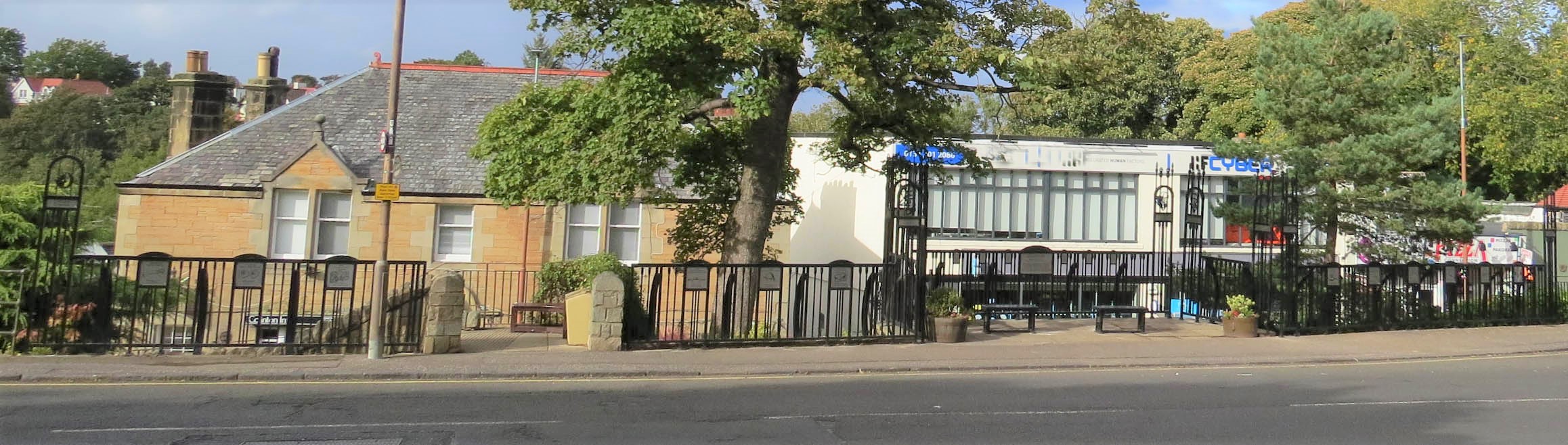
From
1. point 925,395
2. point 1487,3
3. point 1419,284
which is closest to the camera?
point 925,395

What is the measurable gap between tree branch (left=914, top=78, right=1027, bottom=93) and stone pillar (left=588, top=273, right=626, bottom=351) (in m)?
4.61

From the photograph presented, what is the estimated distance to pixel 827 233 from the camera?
2973 cm

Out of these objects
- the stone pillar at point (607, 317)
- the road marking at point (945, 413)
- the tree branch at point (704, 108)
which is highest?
the tree branch at point (704, 108)

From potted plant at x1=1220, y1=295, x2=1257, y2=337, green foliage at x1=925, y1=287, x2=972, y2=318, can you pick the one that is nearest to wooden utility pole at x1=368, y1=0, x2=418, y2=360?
green foliage at x1=925, y1=287, x2=972, y2=318

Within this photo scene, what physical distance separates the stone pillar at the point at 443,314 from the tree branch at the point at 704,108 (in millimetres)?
3597

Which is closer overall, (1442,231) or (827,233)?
(1442,231)

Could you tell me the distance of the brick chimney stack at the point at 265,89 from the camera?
27000 millimetres

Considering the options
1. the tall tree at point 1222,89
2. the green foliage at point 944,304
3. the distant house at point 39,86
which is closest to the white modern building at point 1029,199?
the tall tree at point 1222,89

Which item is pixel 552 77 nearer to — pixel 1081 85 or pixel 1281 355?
pixel 1081 85

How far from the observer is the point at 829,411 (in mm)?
9945

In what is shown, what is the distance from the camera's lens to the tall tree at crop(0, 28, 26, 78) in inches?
4286

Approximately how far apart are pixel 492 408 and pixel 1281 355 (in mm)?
10190

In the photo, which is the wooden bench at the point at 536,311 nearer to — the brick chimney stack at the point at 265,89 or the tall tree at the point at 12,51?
the brick chimney stack at the point at 265,89

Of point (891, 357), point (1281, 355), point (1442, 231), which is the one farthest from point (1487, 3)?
point (891, 357)
